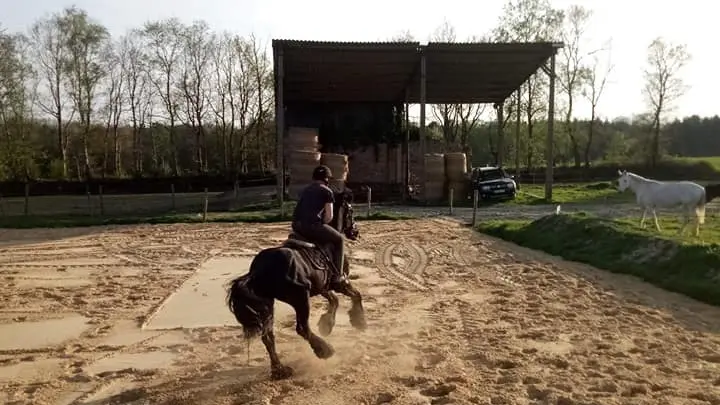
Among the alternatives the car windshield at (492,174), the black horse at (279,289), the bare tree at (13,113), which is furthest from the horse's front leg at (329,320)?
the bare tree at (13,113)

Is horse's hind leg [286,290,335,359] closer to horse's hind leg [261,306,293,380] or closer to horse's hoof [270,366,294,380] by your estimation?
horse's hind leg [261,306,293,380]

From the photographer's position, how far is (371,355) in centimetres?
659

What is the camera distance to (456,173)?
30.8 meters

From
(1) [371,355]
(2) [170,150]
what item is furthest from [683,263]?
(2) [170,150]

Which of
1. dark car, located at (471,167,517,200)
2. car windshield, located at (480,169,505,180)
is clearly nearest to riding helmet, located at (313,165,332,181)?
dark car, located at (471,167,517,200)

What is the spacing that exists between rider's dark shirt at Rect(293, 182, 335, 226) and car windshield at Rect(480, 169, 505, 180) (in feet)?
83.6

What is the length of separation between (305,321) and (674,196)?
37.5ft

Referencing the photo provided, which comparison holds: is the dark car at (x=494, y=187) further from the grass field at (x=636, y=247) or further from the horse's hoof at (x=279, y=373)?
the horse's hoof at (x=279, y=373)

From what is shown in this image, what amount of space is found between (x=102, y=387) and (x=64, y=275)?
7.24 metres

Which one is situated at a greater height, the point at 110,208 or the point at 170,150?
the point at 170,150

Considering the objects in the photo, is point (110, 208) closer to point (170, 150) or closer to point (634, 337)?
point (170, 150)

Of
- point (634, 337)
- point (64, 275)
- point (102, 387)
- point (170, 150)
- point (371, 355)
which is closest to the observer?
point (102, 387)

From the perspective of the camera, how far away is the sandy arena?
17.9ft

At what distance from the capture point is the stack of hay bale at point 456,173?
101 ft
